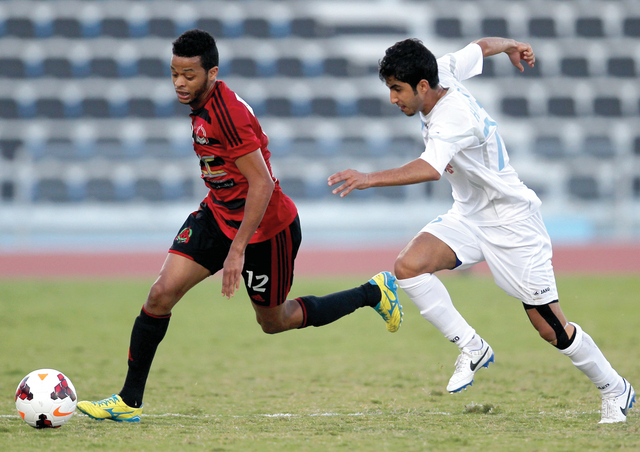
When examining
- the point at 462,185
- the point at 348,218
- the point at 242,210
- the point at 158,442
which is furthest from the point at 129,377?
the point at 348,218

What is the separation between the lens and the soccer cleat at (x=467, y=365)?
4.49m

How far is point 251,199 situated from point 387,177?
78cm

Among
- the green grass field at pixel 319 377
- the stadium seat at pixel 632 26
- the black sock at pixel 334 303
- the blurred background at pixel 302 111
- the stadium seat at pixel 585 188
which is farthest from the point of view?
the stadium seat at pixel 632 26

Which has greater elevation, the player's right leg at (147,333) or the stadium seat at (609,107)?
the stadium seat at (609,107)

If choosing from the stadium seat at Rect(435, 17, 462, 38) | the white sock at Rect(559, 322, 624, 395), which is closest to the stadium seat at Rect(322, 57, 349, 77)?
the stadium seat at Rect(435, 17, 462, 38)

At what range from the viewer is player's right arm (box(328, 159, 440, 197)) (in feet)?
12.2

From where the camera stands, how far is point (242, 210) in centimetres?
451

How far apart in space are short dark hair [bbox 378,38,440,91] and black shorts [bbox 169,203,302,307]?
119 centimetres

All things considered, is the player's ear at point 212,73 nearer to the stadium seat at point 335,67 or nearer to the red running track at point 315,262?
the red running track at point 315,262

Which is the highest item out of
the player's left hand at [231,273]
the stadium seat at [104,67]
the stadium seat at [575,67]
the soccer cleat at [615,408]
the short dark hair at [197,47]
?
the stadium seat at [104,67]

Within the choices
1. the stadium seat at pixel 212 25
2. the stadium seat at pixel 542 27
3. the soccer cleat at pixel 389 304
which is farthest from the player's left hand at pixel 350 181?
the stadium seat at pixel 542 27

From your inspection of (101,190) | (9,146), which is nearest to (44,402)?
(101,190)

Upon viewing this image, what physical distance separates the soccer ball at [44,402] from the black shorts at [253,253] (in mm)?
1001

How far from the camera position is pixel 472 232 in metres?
4.69
